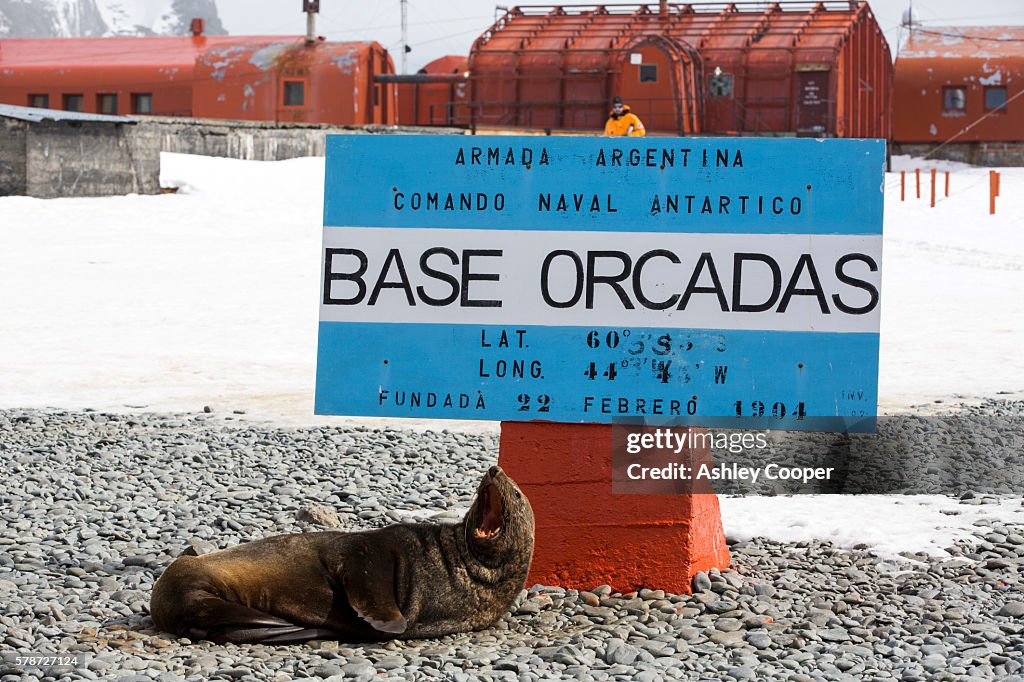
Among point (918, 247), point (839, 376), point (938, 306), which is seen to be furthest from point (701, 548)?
point (918, 247)

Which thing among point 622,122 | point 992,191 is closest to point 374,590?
point 622,122

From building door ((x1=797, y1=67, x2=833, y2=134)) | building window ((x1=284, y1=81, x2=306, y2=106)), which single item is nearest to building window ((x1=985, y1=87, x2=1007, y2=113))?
building door ((x1=797, y1=67, x2=833, y2=134))

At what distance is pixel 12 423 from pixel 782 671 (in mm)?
6300

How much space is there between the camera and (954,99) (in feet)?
144

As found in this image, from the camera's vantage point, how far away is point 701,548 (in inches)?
201

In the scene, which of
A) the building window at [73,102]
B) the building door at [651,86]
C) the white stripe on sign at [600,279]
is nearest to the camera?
the white stripe on sign at [600,279]

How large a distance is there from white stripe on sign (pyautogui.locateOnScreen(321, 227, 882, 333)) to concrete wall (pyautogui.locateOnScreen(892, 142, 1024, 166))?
38387 mm

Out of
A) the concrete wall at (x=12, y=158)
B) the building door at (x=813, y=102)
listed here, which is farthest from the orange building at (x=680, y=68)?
the concrete wall at (x=12, y=158)

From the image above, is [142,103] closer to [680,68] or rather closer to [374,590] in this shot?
[680,68]

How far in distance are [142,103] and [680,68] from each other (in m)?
17.4

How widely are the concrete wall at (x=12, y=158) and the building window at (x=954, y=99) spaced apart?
31825 mm

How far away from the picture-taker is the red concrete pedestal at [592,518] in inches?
195

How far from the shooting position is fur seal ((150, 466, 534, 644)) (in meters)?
4.29

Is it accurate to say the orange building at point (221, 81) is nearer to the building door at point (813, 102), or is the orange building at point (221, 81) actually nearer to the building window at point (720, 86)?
the building window at point (720, 86)
